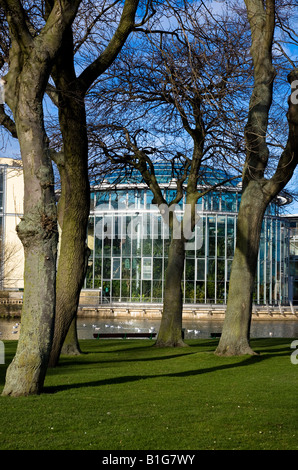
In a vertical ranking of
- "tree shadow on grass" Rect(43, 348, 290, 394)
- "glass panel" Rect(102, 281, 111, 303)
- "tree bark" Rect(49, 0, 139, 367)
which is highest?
"tree bark" Rect(49, 0, 139, 367)

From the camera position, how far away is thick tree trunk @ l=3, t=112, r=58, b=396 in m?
7.24

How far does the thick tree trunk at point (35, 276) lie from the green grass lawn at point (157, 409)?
359 millimetres

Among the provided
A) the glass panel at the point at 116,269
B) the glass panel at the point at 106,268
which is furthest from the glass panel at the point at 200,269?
the glass panel at the point at 106,268

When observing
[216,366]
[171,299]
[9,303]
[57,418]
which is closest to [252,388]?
[216,366]

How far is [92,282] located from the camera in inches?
1905

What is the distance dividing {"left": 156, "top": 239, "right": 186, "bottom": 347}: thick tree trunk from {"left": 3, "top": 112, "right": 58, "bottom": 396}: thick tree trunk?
30.5 feet

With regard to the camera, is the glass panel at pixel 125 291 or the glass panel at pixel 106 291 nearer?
the glass panel at pixel 125 291

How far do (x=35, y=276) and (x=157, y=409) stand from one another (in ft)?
6.99

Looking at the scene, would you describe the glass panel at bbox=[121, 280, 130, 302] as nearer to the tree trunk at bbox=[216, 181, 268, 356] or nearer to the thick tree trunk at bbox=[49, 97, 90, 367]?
the tree trunk at bbox=[216, 181, 268, 356]

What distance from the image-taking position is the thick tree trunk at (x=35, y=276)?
23.7 ft

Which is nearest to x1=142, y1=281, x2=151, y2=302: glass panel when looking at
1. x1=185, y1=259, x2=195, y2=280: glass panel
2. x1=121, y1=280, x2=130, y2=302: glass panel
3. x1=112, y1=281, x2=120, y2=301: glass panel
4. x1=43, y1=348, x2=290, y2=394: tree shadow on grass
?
x1=121, y1=280, x2=130, y2=302: glass panel

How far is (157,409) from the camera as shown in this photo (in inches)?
266

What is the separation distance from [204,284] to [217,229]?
441 cm

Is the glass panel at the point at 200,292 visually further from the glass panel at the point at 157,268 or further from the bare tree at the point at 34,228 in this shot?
the bare tree at the point at 34,228
